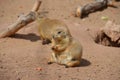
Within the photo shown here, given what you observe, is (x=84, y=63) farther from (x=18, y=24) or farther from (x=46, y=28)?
(x=18, y=24)

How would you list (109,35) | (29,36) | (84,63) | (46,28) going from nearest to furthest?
(84,63) < (46,28) < (29,36) < (109,35)

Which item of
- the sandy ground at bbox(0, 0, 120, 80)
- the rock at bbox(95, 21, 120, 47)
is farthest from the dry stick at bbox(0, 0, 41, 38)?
the rock at bbox(95, 21, 120, 47)

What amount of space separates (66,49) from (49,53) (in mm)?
734

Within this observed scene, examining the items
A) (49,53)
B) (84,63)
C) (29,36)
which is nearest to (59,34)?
(84,63)

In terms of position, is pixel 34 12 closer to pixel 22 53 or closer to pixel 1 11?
pixel 22 53

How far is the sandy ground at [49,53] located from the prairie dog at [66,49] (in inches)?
4.5

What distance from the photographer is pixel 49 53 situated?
638 centimetres

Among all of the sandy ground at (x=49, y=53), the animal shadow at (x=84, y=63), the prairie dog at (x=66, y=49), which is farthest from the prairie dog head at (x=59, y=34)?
the animal shadow at (x=84, y=63)

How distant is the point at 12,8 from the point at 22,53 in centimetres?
418

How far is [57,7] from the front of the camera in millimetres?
10219

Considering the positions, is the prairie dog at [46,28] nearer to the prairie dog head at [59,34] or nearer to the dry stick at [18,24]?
the dry stick at [18,24]

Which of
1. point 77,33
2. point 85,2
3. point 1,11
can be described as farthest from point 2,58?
point 85,2

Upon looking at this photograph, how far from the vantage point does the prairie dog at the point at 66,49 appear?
18.5ft

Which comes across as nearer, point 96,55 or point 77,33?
point 96,55
